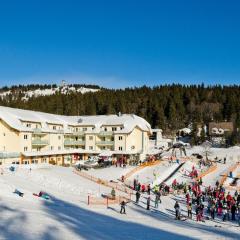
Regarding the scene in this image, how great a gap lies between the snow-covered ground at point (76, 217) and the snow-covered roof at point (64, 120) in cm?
1582

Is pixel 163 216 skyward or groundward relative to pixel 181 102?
groundward

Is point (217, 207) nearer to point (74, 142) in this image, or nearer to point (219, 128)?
point (74, 142)

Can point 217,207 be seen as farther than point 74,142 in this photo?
No

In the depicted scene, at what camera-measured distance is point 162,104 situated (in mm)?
119062

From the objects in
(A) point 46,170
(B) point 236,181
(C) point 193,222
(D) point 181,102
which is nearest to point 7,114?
(A) point 46,170

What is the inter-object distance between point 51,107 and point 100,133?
59703 millimetres

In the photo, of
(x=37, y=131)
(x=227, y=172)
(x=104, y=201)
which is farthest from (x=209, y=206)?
(x=37, y=131)

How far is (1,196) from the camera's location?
83.4ft

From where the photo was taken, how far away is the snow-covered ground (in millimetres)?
17802

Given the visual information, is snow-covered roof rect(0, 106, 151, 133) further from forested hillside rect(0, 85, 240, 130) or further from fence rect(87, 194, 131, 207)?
forested hillside rect(0, 85, 240, 130)

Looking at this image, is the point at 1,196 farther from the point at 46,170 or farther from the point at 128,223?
the point at 46,170

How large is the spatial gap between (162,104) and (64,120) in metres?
59.2

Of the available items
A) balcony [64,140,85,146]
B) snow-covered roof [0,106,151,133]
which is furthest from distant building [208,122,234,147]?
balcony [64,140,85,146]

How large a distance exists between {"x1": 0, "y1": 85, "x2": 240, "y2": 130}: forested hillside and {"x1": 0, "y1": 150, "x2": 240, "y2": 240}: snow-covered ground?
71159 mm
